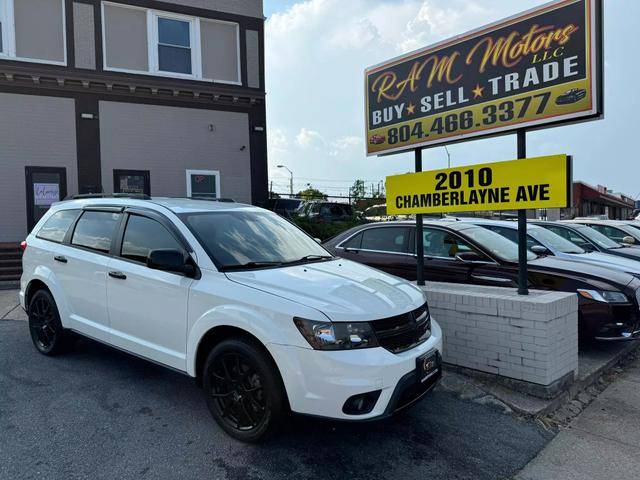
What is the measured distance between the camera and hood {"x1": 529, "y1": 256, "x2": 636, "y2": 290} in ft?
18.0

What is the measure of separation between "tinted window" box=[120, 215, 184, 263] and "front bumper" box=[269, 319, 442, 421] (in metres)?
1.54

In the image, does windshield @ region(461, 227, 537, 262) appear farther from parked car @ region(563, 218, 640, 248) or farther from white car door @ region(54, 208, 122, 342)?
parked car @ region(563, 218, 640, 248)

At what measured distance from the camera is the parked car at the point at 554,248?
674cm

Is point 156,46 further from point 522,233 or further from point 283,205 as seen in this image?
point 522,233

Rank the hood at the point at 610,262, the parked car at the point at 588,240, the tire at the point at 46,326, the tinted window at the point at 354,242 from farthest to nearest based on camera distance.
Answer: the parked car at the point at 588,240, the tinted window at the point at 354,242, the hood at the point at 610,262, the tire at the point at 46,326

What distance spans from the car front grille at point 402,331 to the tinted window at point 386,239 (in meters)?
3.10

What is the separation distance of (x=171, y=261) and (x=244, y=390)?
1099 millimetres

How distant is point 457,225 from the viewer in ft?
21.5

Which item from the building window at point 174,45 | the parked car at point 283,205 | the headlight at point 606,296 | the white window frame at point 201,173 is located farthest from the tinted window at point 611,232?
the building window at point 174,45

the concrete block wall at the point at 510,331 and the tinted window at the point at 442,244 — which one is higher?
the tinted window at the point at 442,244

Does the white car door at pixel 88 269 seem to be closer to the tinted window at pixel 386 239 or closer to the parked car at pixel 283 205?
the tinted window at pixel 386 239

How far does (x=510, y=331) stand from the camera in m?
4.35

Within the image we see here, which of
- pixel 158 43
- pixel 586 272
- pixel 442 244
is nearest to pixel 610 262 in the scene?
pixel 586 272

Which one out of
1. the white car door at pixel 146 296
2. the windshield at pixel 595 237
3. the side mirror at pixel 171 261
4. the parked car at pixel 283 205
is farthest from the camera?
the parked car at pixel 283 205
